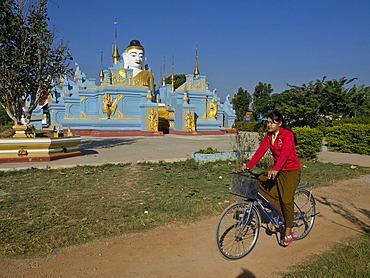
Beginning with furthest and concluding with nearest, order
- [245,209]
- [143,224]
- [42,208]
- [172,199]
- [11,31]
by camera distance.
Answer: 1. [11,31]
2. [172,199]
3. [42,208]
4. [143,224]
5. [245,209]

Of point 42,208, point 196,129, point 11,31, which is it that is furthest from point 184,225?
point 196,129

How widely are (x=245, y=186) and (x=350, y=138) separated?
11548mm

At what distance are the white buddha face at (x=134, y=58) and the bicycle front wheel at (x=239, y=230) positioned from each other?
90.7 ft

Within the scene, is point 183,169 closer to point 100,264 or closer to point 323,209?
point 323,209

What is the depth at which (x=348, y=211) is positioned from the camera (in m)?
5.02

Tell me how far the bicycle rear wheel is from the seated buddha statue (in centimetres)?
2558

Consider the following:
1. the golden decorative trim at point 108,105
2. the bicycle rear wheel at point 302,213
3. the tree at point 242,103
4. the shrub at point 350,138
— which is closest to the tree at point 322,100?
the shrub at point 350,138

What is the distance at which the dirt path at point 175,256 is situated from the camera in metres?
2.91

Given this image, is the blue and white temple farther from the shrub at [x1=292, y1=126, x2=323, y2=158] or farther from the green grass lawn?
the green grass lawn

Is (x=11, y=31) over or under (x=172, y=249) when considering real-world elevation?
over

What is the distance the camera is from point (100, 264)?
3.04m

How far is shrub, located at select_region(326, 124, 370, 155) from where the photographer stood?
39.5ft

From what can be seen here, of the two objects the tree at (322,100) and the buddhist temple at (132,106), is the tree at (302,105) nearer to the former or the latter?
the tree at (322,100)

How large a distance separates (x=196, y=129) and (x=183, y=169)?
56.0 ft
